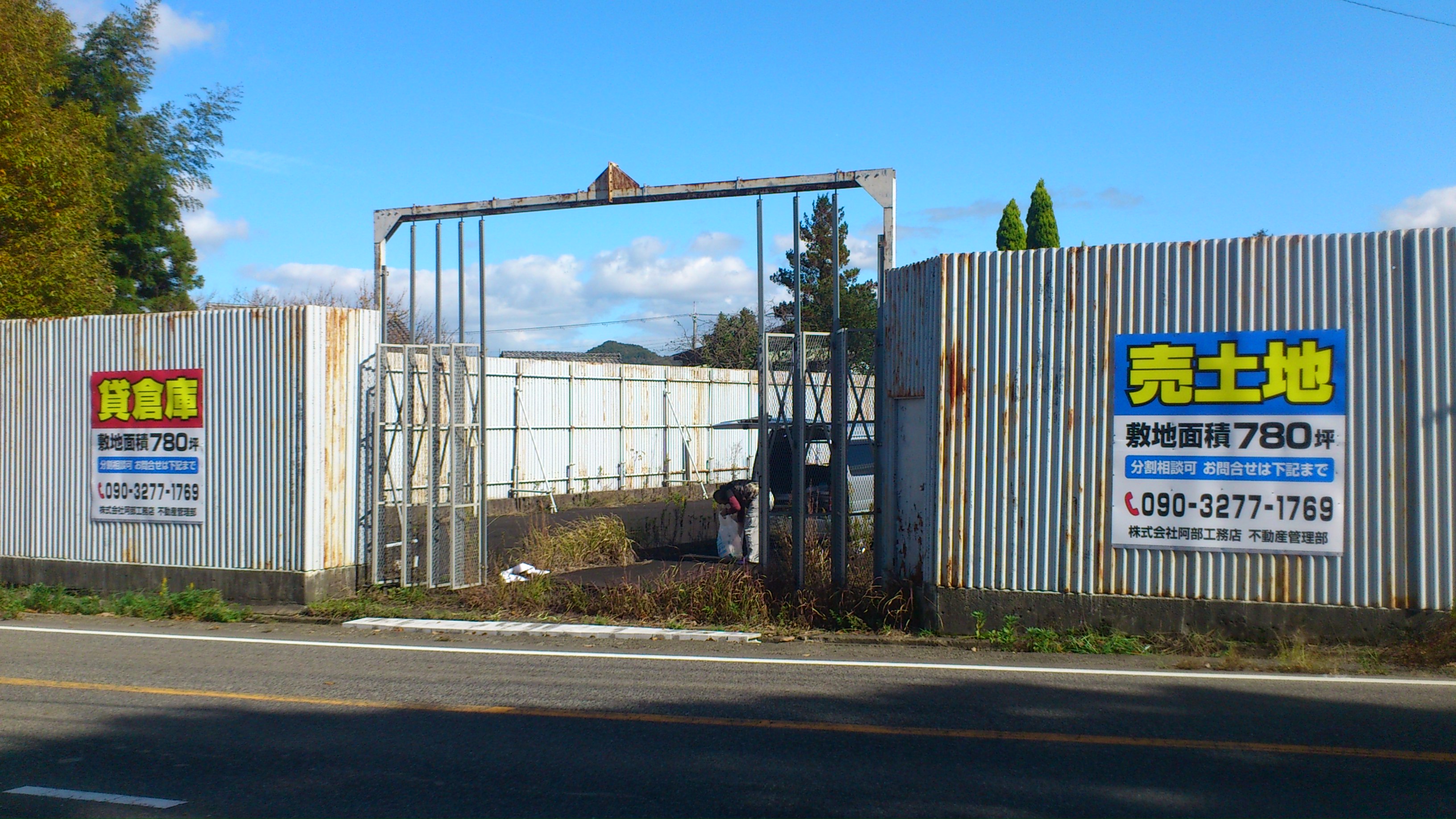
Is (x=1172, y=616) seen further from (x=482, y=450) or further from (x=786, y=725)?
(x=482, y=450)

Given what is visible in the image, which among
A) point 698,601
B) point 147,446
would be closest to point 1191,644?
point 698,601

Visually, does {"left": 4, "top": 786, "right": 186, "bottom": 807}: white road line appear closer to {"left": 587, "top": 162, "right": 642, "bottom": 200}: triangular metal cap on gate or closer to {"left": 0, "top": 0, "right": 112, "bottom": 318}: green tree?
{"left": 587, "top": 162, "right": 642, "bottom": 200}: triangular metal cap on gate

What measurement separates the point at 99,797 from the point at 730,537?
939 cm

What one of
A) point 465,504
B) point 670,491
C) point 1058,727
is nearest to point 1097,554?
point 1058,727

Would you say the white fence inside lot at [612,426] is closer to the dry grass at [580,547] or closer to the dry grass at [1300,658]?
the dry grass at [580,547]

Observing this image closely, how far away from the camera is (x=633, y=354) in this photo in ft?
268

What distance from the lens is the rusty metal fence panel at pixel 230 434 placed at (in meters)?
12.2

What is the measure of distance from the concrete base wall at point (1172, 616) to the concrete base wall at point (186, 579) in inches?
262

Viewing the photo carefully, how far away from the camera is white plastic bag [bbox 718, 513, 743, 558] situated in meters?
14.2

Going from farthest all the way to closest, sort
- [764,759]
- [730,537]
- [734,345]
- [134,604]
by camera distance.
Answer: [734,345] → [730,537] → [134,604] → [764,759]

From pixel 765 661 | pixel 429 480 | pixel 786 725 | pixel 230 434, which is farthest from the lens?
pixel 230 434

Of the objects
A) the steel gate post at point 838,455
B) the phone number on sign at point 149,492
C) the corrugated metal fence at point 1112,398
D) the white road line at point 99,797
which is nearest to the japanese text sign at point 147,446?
the phone number on sign at point 149,492

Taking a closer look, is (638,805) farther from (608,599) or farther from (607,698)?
(608,599)

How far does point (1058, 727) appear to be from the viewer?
6.65 metres
